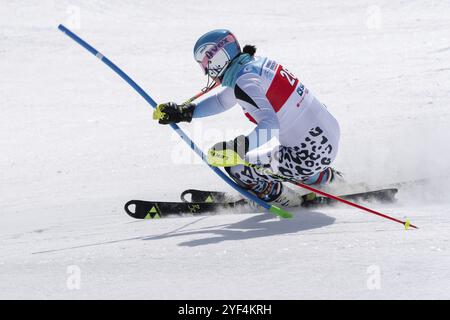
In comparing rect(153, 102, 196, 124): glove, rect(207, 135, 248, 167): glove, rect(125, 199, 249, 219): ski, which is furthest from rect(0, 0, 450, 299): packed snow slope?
rect(153, 102, 196, 124): glove

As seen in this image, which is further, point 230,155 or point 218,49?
point 218,49

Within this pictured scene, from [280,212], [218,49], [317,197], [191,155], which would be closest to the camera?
[218,49]

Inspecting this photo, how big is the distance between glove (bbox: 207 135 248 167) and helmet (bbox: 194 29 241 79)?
571 millimetres

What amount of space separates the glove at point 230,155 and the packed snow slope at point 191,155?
52 centimetres

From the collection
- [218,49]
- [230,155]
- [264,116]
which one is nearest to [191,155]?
[218,49]

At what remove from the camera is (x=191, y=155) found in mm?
7930

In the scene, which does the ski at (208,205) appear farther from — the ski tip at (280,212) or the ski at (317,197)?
the ski tip at (280,212)

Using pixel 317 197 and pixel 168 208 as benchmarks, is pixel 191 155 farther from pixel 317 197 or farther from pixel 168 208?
pixel 317 197

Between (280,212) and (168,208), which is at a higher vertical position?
(168,208)

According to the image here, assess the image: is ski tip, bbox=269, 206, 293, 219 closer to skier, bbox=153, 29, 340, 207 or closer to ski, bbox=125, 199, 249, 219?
skier, bbox=153, 29, 340, 207

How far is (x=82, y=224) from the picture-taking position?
574cm

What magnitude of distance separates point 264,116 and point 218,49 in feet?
2.14

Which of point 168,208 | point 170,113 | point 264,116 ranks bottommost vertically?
point 168,208

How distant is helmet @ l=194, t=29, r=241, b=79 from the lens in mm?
4938
